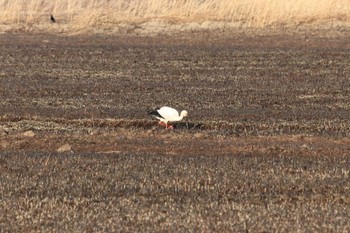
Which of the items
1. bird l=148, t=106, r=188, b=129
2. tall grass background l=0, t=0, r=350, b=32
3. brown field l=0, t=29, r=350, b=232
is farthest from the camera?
tall grass background l=0, t=0, r=350, b=32

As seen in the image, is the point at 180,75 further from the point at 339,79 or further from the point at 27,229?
the point at 27,229

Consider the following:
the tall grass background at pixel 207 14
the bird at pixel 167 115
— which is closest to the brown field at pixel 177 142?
the bird at pixel 167 115

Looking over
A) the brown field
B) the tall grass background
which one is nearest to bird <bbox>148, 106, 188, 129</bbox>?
the brown field

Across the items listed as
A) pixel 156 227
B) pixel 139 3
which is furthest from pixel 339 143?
pixel 139 3

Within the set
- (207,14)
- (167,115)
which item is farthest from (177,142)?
(207,14)

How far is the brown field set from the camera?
8.95 metres

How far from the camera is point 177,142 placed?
523 inches

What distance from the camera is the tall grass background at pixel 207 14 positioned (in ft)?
111

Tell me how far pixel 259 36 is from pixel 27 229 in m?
24.0

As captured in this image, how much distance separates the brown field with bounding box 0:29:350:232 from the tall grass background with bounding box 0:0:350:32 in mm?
7046

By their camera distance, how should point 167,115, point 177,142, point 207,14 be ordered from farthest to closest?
point 207,14, point 167,115, point 177,142

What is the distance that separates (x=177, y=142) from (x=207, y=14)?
22.5 m

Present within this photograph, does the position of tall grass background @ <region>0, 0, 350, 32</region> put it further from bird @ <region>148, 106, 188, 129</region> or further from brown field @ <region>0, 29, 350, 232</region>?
bird @ <region>148, 106, 188, 129</region>

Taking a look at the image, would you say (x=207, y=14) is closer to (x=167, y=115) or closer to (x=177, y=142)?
(x=167, y=115)
